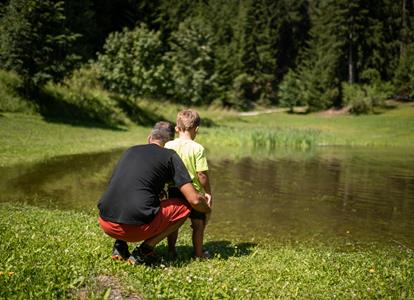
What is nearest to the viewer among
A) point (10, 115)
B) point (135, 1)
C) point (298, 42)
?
point (10, 115)

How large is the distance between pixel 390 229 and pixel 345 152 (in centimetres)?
1880

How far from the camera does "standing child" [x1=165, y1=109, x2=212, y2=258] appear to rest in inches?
266

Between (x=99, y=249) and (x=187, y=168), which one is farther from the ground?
(x=187, y=168)

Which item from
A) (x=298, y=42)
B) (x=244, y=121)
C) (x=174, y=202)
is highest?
(x=298, y=42)

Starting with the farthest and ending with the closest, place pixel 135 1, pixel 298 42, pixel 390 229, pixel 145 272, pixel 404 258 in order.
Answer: pixel 298 42, pixel 135 1, pixel 390 229, pixel 404 258, pixel 145 272

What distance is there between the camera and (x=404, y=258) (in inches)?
305

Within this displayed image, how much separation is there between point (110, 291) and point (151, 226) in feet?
4.17

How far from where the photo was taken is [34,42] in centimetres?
2922

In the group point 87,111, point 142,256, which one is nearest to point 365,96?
point 87,111

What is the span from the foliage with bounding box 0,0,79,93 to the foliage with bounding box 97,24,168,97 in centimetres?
949

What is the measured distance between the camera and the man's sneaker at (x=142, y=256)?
5.98 metres

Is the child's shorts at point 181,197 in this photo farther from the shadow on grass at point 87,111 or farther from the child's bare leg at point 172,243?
the shadow on grass at point 87,111

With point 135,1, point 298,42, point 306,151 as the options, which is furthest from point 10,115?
point 298,42

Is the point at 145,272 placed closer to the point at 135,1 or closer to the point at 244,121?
the point at 244,121
